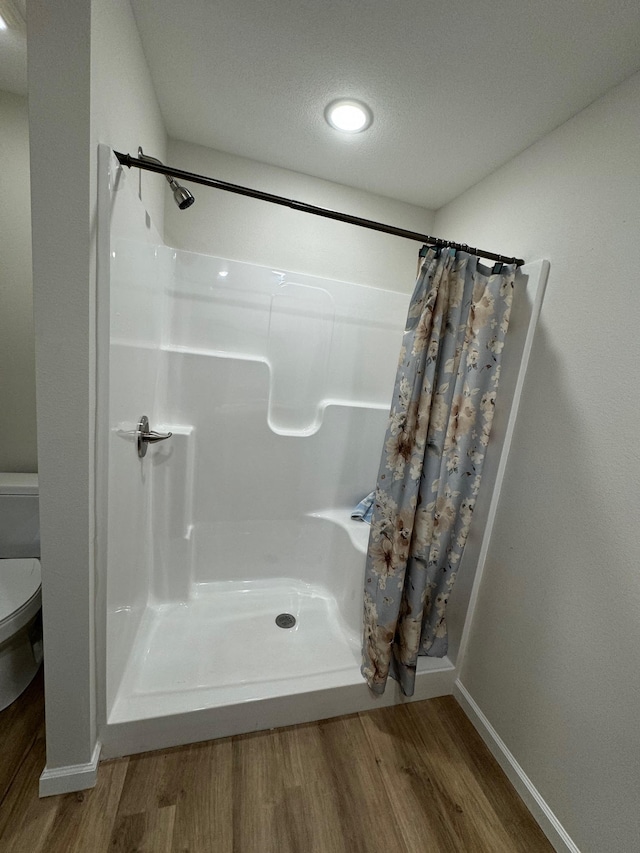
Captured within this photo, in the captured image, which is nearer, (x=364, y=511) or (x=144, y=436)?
(x=144, y=436)

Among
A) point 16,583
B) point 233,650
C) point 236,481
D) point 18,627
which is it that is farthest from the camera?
point 236,481

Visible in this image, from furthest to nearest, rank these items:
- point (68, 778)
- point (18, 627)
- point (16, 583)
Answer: point (16, 583) → point (18, 627) → point (68, 778)

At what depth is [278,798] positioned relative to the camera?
107 cm

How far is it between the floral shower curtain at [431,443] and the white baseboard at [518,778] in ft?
1.01

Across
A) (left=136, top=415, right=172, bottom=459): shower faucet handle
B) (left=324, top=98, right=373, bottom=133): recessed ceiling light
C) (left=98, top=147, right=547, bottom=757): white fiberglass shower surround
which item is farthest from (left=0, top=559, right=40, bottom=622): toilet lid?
(left=324, top=98, right=373, bottom=133): recessed ceiling light

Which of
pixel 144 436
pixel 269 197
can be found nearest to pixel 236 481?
pixel 144 436

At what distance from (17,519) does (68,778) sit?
100 cm

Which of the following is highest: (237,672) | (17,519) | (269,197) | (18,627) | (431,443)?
(269,197)

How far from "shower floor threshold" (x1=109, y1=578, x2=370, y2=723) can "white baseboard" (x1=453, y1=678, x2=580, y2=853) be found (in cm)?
51

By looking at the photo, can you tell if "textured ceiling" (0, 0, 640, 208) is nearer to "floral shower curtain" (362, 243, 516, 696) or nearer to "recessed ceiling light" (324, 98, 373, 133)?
"recessed ceiling light" (324, 98, 373, 133)

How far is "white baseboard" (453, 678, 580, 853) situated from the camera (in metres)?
1.03


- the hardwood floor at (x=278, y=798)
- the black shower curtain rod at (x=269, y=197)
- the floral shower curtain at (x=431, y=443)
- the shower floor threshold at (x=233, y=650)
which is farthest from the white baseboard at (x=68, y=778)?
the black shower curtain rod at (x=269, y=197)

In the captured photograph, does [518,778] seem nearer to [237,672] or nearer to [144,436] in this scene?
[237,672]

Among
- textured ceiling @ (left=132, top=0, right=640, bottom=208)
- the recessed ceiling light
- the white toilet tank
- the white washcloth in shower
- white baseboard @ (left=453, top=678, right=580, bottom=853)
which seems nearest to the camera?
textured ceiling @ (left=132, top=0, right=640, bottom=208)
